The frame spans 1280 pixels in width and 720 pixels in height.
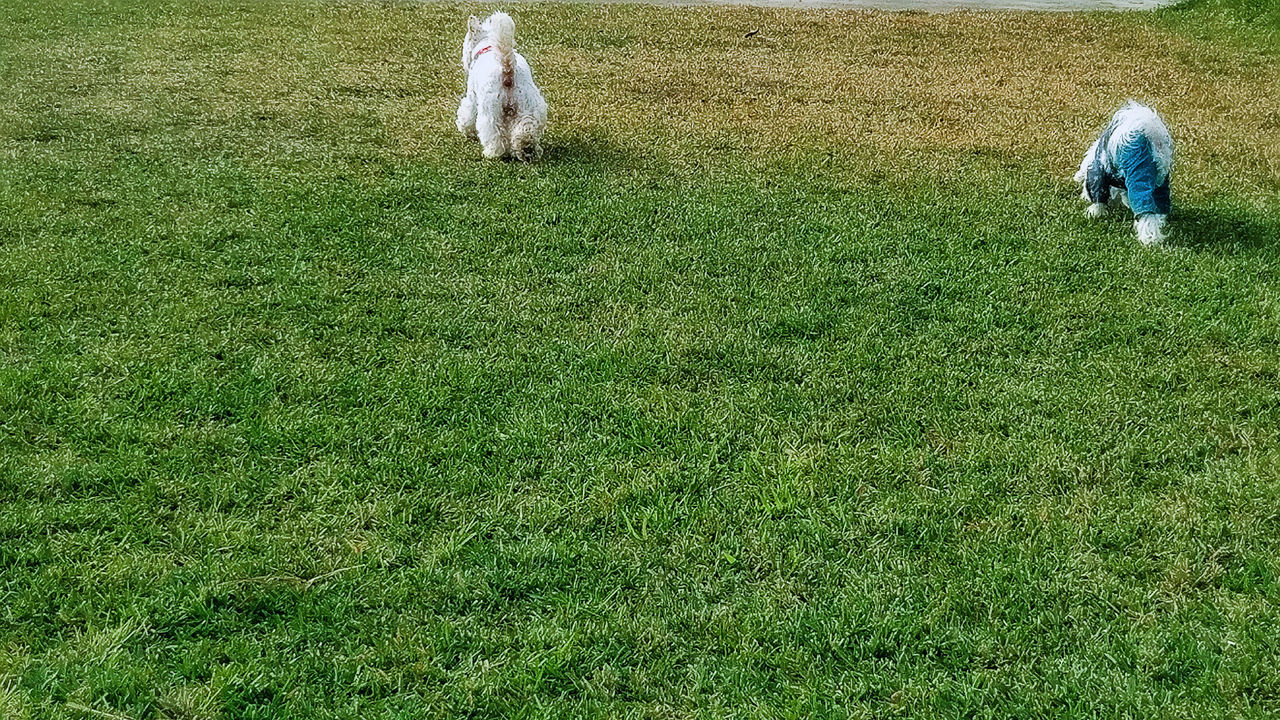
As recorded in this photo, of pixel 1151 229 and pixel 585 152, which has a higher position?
pixel 585 152

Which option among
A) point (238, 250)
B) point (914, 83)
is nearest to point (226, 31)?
point (238, 250)

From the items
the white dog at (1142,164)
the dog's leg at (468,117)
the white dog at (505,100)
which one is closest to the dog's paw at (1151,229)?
the white dog at (1142,164)

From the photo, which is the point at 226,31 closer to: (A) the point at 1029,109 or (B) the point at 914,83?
(B) the point at 914,83

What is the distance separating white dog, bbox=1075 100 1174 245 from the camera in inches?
189

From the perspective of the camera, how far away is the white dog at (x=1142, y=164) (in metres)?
4.81

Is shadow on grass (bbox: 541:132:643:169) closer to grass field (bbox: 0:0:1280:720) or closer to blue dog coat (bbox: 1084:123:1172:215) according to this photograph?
grass field (bbox: 0:0:1280:720)

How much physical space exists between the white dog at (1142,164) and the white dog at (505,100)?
9.93 ft

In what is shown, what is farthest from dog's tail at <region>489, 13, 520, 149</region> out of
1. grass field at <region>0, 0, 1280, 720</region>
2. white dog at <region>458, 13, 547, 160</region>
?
grass field at <region>0, 0, 1280, 720</region>

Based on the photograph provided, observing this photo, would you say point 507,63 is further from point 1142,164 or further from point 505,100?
point 1142,164

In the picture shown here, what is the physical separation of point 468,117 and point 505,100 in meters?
0.49

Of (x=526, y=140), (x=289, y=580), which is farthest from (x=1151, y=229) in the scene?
(x=289, y=580)

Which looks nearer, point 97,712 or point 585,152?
point 97,712

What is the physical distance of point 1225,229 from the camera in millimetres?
5016

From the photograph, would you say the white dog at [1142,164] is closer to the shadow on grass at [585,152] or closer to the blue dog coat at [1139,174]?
the blue dog coat at [1139,174]
